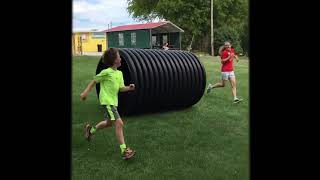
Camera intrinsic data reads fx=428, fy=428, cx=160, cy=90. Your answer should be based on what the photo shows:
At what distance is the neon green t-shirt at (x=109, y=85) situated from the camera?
5.40 m

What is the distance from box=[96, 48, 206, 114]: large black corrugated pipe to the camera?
751cm

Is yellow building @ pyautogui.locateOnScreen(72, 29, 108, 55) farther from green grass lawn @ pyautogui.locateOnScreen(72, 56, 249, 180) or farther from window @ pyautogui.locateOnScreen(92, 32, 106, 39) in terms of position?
green grass lawn @ pyautogui.locateOnScreen(72, 56, 249, 180)

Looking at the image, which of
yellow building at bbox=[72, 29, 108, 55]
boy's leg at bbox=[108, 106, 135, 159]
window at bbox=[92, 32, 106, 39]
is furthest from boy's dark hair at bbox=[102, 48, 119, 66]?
window at bbox=[92, 32, 106, 39]

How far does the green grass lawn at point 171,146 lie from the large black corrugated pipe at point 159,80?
0.75ft

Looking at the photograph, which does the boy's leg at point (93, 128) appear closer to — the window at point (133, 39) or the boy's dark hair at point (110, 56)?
the boy's dark hair at point (110, 56)

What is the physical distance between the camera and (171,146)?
5707mm

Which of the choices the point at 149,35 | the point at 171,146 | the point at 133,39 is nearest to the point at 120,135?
the point at 171,146

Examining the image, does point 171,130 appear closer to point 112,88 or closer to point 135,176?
point 112,88

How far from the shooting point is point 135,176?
4.49 metres

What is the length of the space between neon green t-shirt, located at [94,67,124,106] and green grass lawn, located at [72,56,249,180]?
66 cm

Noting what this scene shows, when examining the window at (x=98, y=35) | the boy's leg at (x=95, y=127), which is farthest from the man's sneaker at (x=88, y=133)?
the window at (x=98, y=35)
